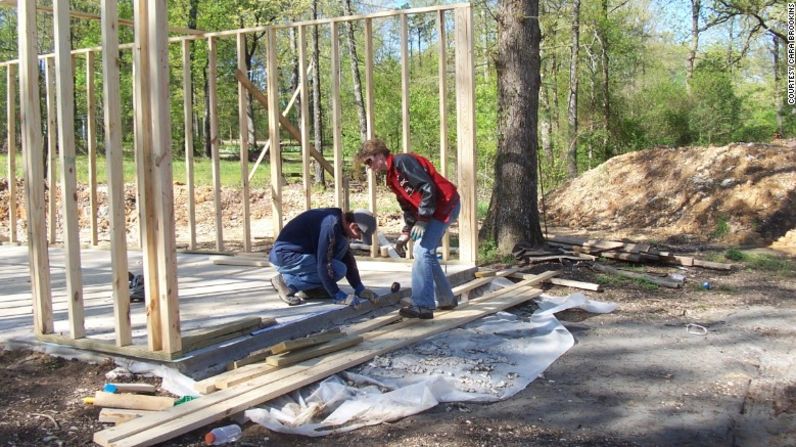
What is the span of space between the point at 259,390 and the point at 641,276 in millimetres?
5326

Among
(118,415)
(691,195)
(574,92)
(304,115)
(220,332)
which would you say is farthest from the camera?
(574,92)

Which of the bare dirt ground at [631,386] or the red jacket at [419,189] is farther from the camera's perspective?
the red jacket at [419,189]

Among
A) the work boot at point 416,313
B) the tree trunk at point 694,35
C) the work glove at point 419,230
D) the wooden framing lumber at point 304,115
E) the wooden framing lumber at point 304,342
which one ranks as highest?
the tree trunk at point 694,35

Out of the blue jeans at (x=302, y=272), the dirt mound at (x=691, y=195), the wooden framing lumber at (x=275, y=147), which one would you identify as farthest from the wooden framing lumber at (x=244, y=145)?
the dirt mound at (x=691, y=195)

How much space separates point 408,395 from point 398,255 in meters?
4.35

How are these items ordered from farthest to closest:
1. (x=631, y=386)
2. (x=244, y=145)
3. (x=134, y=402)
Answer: (x=244, y=145) → (x=631, y=386) → (x=134, y=402)

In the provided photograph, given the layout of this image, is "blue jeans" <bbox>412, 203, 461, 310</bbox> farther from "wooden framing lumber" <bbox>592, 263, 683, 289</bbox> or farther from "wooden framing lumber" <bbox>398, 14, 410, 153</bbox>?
"wooden framing lumber" <bbox>592, 263, 683, 289</bbox>

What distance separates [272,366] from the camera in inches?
178

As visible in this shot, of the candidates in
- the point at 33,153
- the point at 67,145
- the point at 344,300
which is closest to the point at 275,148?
the point at 344,300

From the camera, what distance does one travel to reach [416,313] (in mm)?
5801

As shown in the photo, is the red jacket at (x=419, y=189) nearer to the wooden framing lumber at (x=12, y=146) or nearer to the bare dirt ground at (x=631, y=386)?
the bare dirt ground at (x=631, y=386)

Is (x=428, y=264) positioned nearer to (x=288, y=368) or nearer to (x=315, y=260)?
(x=315, y=260)

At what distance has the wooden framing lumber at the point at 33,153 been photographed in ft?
16.1

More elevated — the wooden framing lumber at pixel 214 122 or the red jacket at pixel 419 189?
the wooden framing lumber at pixel 214 122
